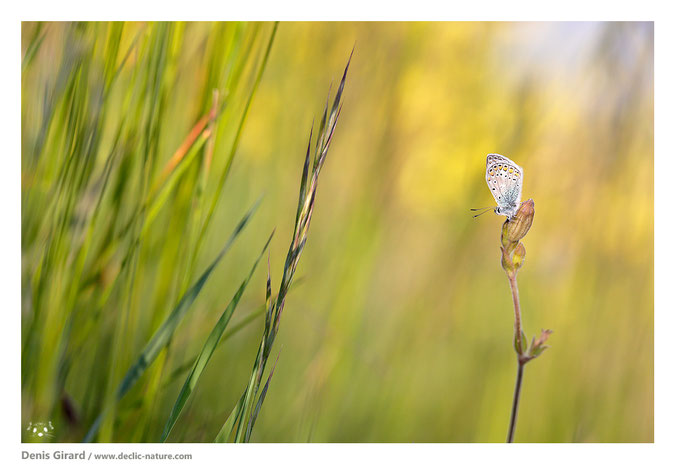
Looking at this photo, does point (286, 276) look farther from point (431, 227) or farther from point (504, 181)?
point (431, 227)

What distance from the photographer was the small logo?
554 mm

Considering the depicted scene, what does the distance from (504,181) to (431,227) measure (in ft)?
0.68

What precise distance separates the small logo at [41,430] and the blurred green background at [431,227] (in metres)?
0.13

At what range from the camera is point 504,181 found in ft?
2.07

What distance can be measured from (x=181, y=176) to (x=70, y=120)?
5.4 inches

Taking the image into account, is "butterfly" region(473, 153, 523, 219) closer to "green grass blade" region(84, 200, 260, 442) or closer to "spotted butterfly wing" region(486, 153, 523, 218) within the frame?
"spotted butterfly wing" region(486, 153, 523, 218)

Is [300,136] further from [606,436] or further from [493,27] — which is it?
[606,436]

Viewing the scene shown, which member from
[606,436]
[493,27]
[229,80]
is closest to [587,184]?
[493,27]

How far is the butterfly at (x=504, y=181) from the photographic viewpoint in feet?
2.04

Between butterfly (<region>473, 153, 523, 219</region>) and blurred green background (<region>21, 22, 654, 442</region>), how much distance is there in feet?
0.44

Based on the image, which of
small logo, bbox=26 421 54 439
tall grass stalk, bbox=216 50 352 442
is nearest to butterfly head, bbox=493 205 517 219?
tall grass stalk, bbox=216 50 352 442

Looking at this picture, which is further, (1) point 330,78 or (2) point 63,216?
(1) point 330,78

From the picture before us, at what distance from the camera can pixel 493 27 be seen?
73 centimetres

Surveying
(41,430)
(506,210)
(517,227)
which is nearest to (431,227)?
(506,210)
